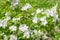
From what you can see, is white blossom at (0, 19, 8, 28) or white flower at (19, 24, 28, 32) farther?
white blossom at (0, 19, 8, 28)

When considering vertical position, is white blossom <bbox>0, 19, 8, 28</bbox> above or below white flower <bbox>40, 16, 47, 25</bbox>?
above

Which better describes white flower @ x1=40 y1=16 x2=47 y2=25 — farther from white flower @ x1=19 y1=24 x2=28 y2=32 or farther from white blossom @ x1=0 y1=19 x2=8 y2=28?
white blossom @ x1=0 y1=19 x2=8 y2=28

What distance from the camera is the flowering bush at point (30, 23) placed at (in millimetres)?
3639

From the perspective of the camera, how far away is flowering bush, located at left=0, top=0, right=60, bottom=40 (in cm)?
364

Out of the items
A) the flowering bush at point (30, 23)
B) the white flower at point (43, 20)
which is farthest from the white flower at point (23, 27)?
the white flower at point (43, 20)

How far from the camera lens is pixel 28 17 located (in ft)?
12.7

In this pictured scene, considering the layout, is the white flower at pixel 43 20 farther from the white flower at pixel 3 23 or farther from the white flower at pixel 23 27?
the white flower at pixel 3 23

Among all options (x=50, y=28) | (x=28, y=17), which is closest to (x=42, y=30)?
(x=50, y=28)

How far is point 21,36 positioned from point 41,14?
47 centimetres

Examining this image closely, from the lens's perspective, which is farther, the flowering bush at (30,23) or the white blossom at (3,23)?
the white blossom at (3,23)

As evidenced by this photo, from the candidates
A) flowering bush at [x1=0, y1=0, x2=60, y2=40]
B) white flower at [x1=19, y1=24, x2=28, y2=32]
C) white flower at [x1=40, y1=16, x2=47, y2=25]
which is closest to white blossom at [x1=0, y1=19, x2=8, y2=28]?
flowering bush at [x1=0, y1=0, x2=60, y2=40]

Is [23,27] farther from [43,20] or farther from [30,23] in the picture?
[43,20]

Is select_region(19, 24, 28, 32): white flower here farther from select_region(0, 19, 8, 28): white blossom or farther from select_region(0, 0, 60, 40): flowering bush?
select_region(0, 19, 8, 28): white blossom

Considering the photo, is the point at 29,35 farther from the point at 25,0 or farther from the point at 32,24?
the point at 25,0
